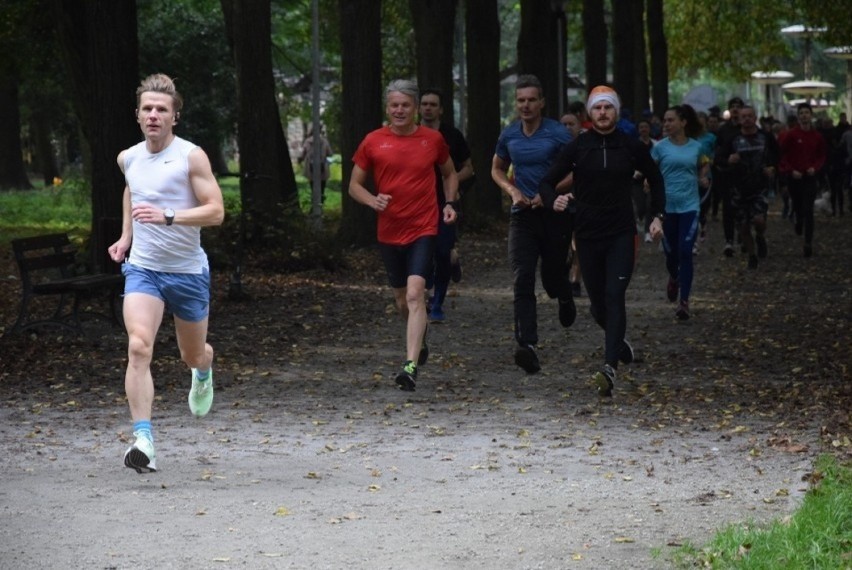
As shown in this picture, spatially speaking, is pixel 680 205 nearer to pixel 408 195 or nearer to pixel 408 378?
pixel 408 195

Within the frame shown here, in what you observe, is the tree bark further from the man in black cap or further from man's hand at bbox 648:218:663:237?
man's hand at bbox 648:218:663:237

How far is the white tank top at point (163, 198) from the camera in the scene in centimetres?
886

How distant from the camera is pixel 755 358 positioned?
45.0 ft

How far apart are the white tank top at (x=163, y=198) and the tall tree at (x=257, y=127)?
11111 mm

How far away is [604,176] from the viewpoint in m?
11.8

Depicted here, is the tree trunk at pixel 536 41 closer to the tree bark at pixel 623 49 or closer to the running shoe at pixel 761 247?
the tree bark at pixel 623 49

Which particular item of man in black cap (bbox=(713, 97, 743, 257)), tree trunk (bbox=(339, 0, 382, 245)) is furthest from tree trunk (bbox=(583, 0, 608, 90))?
tree trunk (bbox=(339, 0, 382, 245))

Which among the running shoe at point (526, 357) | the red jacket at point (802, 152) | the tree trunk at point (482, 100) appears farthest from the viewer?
the tree trunk at point (482, 100)

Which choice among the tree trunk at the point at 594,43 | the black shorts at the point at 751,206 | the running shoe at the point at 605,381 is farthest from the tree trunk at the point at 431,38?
the running shoe at the point at 605,381

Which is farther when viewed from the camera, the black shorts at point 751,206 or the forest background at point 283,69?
the black shorts at point 751,206

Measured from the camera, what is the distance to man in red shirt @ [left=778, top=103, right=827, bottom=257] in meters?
25.5

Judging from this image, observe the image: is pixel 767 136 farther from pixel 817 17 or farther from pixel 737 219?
pixel 817 17

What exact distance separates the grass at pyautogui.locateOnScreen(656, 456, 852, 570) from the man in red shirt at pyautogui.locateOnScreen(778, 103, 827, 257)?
60.4ft

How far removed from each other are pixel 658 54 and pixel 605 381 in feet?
124
